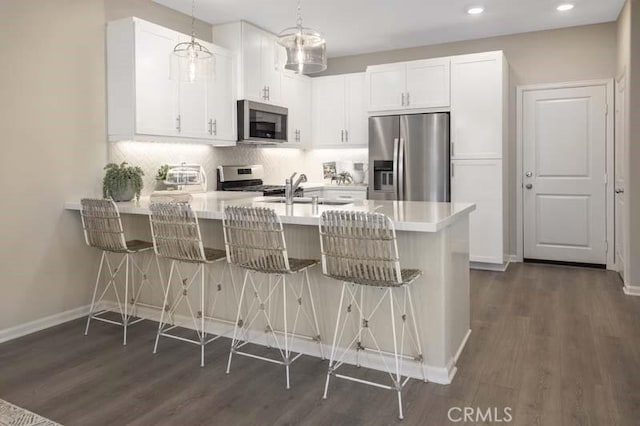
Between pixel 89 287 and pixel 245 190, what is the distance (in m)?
1.98

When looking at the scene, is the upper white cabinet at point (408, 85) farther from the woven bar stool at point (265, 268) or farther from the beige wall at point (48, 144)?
the woven bar stool at point (265, 268)

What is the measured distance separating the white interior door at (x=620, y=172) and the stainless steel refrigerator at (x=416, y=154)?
1.65 meters

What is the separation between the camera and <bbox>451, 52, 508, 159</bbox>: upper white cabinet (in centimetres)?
516

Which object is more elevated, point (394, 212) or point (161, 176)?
point (161, 176)

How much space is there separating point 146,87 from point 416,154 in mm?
2922

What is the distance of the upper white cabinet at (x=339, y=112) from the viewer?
620cm

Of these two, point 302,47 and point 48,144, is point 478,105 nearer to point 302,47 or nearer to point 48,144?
point 302,47

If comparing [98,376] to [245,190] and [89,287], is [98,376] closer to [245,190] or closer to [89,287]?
[89,287]

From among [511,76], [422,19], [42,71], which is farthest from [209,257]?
[511,76]

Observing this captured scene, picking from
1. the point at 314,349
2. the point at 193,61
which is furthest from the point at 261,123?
the point at 314,349

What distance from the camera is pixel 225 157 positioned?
17.8 ft

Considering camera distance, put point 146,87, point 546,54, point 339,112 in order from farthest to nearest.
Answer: point 339,112 < point 546,54 < point 146,87

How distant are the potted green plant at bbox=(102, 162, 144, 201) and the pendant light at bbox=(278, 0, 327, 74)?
156 centimetres

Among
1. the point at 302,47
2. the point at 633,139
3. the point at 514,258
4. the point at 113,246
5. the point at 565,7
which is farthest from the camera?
the point at 514,258
